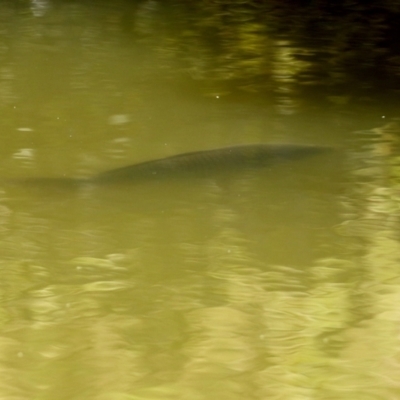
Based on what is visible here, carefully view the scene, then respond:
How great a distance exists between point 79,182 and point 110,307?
31.1 inches

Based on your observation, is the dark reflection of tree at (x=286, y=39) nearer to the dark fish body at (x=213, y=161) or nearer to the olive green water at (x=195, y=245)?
the olive green water at (x=195, y=245)

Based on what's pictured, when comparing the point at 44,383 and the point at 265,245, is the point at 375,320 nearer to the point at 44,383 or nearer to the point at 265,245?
the point at 265,245

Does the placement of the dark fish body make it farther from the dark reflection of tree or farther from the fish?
the dark reflection of tree

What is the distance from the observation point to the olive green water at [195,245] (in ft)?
5.61

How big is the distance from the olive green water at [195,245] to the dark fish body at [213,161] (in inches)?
2.1

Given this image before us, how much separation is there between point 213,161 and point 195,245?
0.57 metres

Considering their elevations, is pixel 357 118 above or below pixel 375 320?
above

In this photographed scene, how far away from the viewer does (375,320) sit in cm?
→ 190

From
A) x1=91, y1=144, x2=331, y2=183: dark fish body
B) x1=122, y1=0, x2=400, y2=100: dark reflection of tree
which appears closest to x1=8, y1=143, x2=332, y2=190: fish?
x1=91, y1=144, x2=331, y2=183: dark fish body

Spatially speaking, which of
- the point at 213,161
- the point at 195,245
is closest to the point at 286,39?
the point at 213,161

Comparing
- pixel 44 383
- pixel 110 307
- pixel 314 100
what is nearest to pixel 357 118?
pixel 314 100

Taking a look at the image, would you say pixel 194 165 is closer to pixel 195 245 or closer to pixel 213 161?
pixel 213 161

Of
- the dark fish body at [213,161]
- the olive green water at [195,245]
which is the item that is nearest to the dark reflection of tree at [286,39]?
the olive green water at [195,245]

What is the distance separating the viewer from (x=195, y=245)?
7.38 ft
